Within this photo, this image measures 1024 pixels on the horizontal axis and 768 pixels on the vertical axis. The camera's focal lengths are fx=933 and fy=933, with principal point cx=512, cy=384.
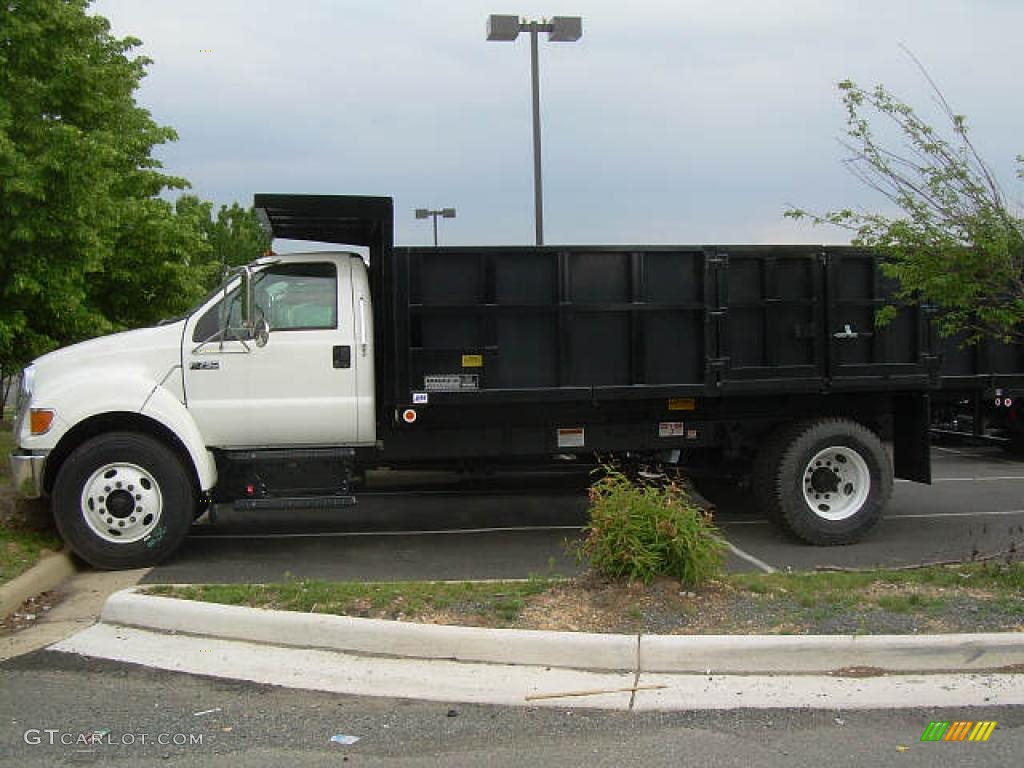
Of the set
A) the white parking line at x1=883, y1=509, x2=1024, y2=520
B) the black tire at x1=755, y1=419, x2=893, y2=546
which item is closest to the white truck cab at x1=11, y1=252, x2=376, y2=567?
the black tire at x1=755, y1=419, x2=893, y2=546

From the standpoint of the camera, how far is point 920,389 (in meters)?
8.38

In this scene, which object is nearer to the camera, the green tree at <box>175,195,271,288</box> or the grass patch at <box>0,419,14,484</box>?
the grass patch at <box>0,419,14,484</box>

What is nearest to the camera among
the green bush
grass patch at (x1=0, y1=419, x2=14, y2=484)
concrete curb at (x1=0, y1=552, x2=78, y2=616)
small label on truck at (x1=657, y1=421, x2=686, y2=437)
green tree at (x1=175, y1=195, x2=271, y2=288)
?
the green bush

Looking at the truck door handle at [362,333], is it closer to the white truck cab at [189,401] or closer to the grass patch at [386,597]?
the white truck cab at [189,401]

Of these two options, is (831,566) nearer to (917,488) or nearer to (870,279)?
(870,279)

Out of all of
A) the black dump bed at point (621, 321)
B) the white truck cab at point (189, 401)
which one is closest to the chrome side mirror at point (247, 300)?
the white truck cab at point (189, 401)

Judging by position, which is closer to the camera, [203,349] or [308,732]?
[308,732]

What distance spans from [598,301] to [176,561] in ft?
13.3

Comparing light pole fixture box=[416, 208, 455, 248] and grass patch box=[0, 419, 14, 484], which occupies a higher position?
light pole fixture box=[416, 208, 455, 248]

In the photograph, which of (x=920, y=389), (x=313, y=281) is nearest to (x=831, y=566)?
(x=920, y=389)

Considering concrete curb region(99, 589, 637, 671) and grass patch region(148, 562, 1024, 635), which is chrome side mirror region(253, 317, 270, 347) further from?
concrete curb region(99, 589, 637, 671)

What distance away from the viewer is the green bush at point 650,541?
18.6 feet

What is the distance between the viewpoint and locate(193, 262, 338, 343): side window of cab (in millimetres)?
7508

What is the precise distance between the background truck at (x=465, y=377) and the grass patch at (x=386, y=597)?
1429 millimetres
